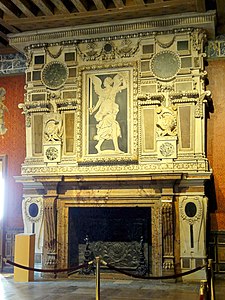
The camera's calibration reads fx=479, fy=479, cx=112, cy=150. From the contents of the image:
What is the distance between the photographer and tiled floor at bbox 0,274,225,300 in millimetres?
6617

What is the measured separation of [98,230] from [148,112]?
7.88ft

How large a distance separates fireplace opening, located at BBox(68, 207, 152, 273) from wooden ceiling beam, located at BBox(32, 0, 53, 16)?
367 centimetres

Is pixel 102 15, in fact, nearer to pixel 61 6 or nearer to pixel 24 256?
pixel 61 6

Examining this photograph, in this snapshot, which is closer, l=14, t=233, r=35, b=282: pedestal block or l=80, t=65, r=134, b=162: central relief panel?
l=14, t=233, r=35, b=282: pedestal block

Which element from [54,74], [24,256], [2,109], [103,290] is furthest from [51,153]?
[103,290]

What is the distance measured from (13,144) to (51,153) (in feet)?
4.34

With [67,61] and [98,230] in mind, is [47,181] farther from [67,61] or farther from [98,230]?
[67,61]

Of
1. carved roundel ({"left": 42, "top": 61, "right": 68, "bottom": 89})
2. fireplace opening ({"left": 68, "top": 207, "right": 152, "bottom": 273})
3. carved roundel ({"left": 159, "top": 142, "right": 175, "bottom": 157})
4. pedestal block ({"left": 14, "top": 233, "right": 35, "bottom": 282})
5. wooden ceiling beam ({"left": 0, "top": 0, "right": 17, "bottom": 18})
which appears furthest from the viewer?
carved roundel ({"left": 42, "top": 61, "right": 68, "bottom": 89})

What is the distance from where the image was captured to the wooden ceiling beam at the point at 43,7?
27.4 ft

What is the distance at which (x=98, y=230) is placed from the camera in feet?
29.6

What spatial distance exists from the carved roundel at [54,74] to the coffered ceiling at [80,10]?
750 mm

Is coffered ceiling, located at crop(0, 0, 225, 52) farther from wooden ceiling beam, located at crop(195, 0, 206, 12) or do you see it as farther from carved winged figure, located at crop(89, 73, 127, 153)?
carved winged figure, located at crop(89, 73, 127, 153)

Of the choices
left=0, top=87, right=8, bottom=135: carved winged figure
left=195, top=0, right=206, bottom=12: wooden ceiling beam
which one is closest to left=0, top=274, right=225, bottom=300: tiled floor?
left=0, top=87, right=8, bottom=135: carved winged figure

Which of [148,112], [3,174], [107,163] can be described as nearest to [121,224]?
[107,163]
